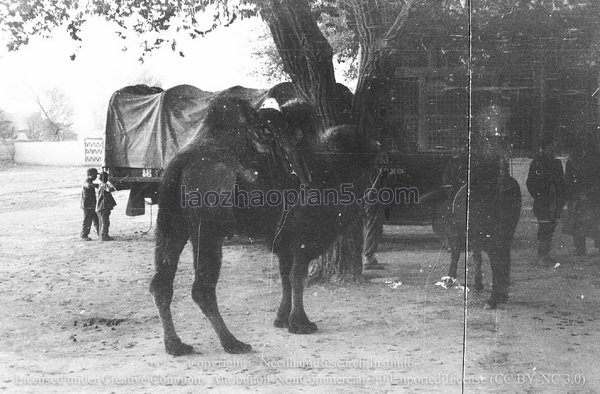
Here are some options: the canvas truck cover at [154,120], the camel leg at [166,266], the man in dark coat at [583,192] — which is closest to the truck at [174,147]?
the canvas truck cover at [154,120]

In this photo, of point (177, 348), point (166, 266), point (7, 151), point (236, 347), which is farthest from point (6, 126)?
point (236, 347)

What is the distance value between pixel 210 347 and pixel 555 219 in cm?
242

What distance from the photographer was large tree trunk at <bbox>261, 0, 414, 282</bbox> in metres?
4.11

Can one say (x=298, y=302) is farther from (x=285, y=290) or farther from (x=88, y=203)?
(x=88, y=203)

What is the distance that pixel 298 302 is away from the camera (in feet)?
13.5

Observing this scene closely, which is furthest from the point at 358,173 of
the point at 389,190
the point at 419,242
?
the point at 419,242

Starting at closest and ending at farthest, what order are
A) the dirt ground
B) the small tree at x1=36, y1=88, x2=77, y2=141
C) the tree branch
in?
the dirt ground < the tree branch < the small tree at x1=36, y1=88, x2=77, y2=141

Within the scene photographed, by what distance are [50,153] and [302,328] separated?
2026 millimetres

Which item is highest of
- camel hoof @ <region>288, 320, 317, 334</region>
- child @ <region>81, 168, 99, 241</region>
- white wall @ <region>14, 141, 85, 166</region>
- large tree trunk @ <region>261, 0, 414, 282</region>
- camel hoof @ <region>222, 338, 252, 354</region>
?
large tree trunk @ <region>261, 0, 414, 282</region>

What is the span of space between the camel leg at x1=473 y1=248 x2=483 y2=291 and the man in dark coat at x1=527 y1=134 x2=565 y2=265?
400 mm

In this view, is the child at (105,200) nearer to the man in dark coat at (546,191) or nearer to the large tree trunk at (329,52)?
the large tree trunk at (329,52)

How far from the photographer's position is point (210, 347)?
159 inches

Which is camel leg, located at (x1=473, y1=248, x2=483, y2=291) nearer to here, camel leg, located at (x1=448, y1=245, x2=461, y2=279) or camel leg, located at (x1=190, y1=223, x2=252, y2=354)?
camel leg, located at (x1=448, y1=245, x2=461, y2=279)

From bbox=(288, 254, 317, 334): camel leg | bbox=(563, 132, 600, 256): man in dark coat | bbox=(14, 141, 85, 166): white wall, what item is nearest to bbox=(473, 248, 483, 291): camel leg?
bbox=(563, 132, 600, 256): man in dark coat
